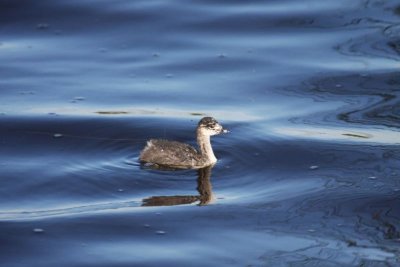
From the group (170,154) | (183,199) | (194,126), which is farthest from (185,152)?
(194,126)

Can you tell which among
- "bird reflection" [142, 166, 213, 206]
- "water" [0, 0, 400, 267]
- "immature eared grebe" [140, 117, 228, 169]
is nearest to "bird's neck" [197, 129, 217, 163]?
"immature eared grebe" [140, 117, 228, 169]

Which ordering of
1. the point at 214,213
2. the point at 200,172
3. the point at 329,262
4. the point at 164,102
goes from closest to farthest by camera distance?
the point at 329,262
the point at 214,213
the point at 200,172
the point at 164,102

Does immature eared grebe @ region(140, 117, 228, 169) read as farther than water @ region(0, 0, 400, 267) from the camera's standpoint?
Yes

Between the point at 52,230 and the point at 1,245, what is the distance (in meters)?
0.51

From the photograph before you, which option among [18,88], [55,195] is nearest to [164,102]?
[18,88]

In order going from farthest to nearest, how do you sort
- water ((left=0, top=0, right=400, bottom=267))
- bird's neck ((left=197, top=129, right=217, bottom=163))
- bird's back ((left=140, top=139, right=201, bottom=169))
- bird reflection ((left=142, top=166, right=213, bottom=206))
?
bird's neck ((left=197, top=129, right=217, bottom=163))
bird's back ((left=140, top=139, right=201, bottom=169))
bird reflection ((left=142, top=166, right=213, bottom=206))
water ((left=0, top=0, right=400, bottom=267))

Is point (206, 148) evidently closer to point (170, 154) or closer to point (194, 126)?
point (170, 154)

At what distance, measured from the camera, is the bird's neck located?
501 inches

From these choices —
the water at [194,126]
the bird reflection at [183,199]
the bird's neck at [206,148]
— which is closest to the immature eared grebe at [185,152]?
the bird's neck at [206,148]

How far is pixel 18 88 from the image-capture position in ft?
49.4

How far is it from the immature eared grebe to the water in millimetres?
137

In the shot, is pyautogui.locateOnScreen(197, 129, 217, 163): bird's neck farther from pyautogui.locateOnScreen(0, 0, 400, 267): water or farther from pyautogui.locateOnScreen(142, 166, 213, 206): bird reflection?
pyautogui.locateOnScreen(142, 166, 213, 206): bird reflection

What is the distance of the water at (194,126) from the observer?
413 inches

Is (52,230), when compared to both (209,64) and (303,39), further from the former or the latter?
(303,39)
